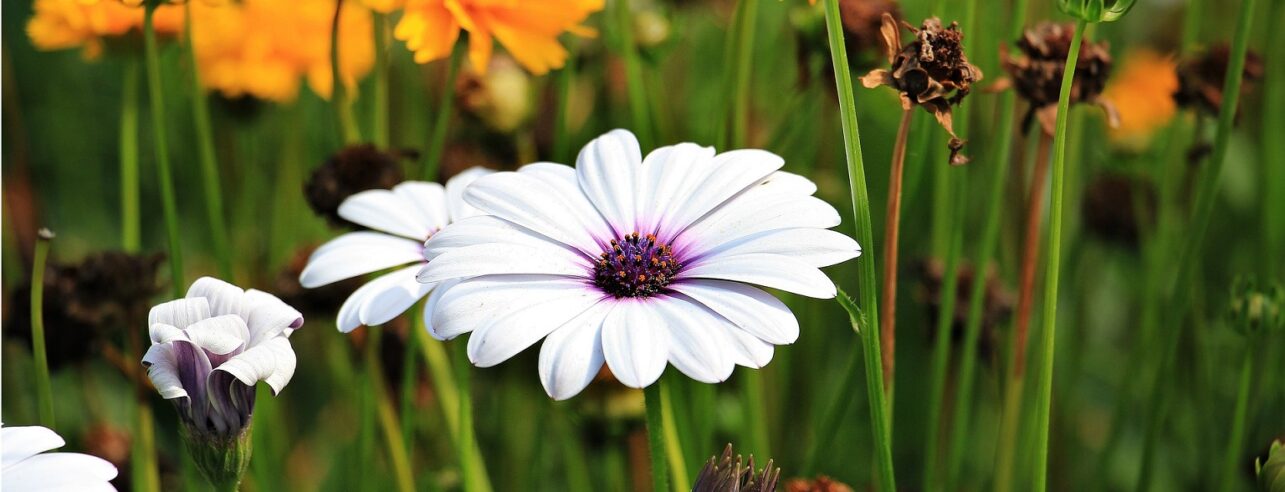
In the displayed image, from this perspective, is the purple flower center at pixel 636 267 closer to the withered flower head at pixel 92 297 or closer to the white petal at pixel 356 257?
the white petal at pixel 356 257

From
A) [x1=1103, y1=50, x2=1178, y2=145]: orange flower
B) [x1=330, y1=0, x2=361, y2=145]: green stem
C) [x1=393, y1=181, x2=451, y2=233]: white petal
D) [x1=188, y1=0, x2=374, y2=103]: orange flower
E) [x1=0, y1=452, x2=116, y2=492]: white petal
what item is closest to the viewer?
[x1=0, y1=452, x2=116, y2=492]: white petal

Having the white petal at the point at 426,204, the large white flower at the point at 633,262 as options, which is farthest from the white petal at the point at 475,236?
the white petal at the point at 426,204

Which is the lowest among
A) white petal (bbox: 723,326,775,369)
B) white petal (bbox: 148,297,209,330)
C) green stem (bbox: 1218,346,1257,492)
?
green stem (bbox: 1218,346,1257,492)

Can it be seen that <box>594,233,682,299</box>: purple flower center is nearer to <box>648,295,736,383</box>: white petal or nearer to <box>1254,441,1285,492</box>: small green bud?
<box>648,295,736,383</box>: white petal

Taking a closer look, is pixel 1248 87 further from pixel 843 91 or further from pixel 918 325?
pixel 843 91

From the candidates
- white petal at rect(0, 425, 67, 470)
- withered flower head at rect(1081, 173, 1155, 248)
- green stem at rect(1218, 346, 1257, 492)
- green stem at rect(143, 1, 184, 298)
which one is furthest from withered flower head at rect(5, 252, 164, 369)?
withered flower head at rect(1081, 173, 1155, 248)

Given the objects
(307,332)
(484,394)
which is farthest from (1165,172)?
(307,332)

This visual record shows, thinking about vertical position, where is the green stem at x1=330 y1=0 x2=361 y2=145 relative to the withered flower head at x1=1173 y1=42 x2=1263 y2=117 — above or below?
above

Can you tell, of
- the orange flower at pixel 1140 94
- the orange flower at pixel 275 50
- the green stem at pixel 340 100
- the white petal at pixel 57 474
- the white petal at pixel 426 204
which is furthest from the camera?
the orange flower at pixel 1140 94
